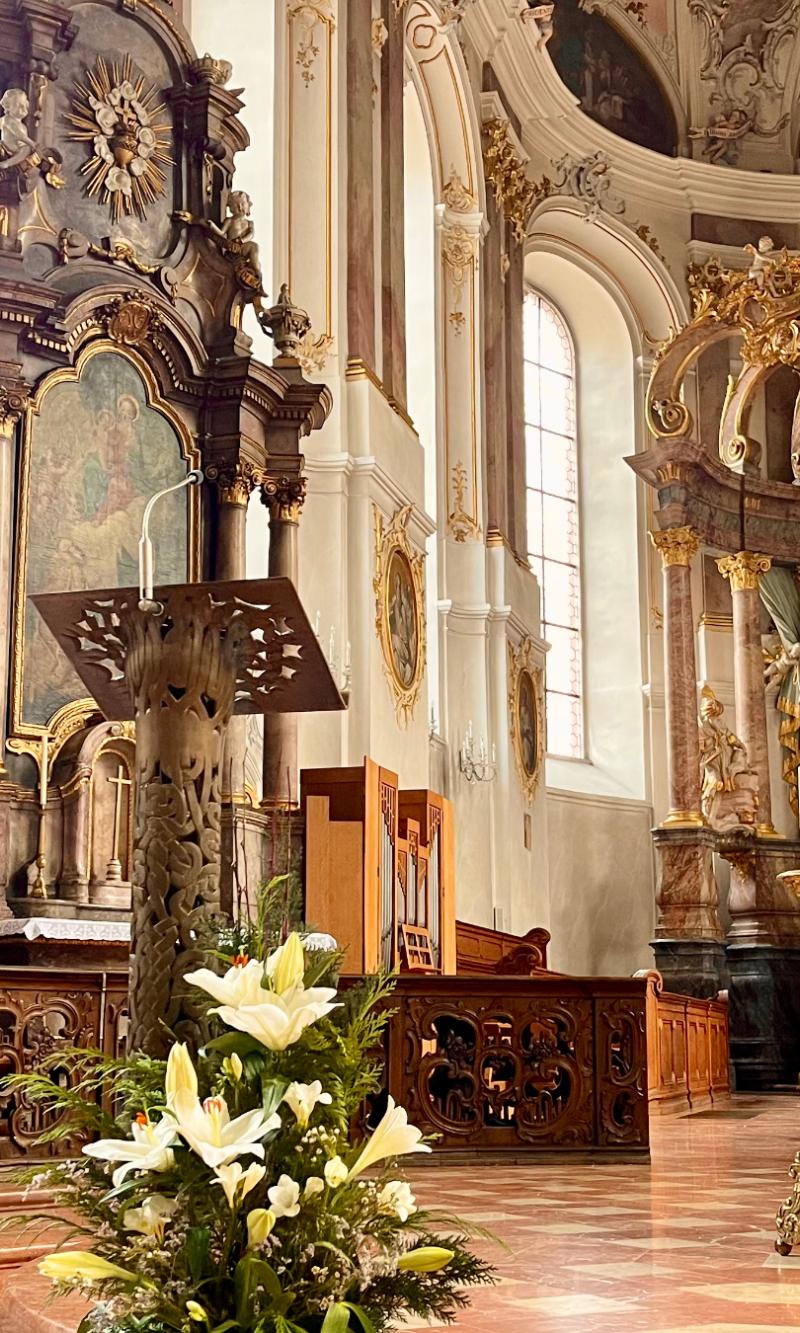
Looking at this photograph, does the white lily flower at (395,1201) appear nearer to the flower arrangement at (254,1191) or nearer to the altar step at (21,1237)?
the flower arrangement at (254,1191)

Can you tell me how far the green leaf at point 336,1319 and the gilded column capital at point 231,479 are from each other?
8876 millimetres

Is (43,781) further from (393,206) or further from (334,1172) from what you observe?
(393,206)

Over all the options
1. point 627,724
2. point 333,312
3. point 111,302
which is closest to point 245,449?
point 111,302

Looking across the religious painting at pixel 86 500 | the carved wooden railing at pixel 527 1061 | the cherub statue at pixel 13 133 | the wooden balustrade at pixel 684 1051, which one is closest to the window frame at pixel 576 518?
the wooden balustrade at pixel 684 1051

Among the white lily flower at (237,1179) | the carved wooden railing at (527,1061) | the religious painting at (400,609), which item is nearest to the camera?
the white lily flower at (237,1179)

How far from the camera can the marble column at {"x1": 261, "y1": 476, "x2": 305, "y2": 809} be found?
37.2 feet

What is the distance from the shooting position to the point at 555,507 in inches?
891

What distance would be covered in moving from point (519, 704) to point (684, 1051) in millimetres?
4756

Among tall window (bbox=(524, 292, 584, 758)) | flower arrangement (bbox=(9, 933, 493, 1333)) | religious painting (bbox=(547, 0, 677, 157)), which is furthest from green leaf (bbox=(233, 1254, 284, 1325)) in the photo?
religious painting (bbox=(547, 0, 677, 157))

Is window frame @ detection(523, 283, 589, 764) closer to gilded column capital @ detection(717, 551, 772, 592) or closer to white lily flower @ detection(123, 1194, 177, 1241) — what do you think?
gilded column capital @ detection(717, 551, 772, 592)

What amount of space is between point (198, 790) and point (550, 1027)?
5.54m

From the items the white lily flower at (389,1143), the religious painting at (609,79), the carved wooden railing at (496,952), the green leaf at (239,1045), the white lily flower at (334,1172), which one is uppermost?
the religious painting at (609,79)

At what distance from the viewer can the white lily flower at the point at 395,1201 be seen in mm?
2322

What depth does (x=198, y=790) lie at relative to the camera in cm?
366
